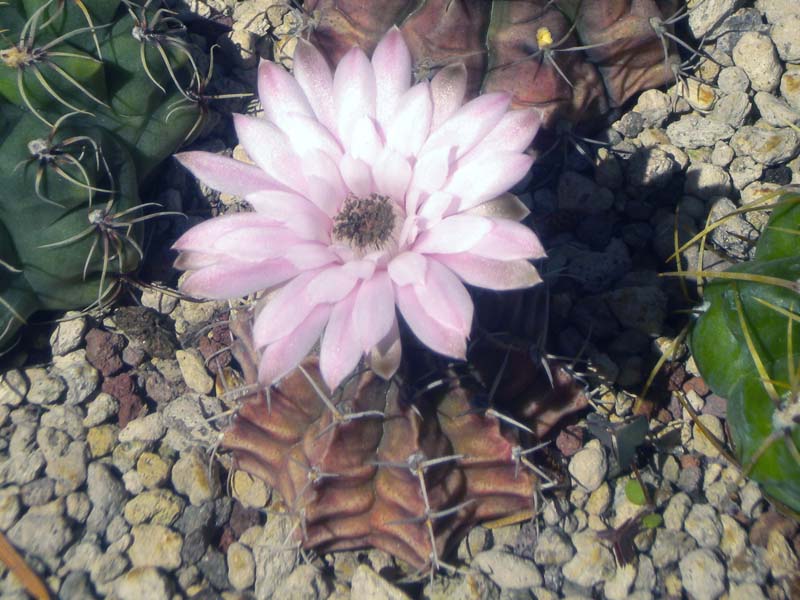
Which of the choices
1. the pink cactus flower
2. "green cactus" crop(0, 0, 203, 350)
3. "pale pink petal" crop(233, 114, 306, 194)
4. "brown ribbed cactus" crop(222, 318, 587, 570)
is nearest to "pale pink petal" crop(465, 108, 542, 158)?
the pink cactus flower

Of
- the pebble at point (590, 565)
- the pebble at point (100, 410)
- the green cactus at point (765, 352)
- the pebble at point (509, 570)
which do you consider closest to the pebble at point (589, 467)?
the pebble at point (590, 565)

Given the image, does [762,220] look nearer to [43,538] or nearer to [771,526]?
[771,526]

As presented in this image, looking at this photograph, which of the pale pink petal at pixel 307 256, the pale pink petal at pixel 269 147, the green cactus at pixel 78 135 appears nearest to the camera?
the pale pink petal at pixel 307 256

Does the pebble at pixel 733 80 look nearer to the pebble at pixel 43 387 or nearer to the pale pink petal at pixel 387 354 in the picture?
the pale pink petal at pixel 387 354

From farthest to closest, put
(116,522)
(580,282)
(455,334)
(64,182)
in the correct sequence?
1. (580,282)
2. (116,522)
3. (64,182)
4. (455,334)

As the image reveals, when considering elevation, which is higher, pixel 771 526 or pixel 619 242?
pixel 619 242

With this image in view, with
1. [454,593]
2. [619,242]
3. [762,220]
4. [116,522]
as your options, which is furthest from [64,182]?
[762,220]

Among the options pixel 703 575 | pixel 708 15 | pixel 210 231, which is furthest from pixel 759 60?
pixel 210 231

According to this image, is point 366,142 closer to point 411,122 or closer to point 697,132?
point 411,122
